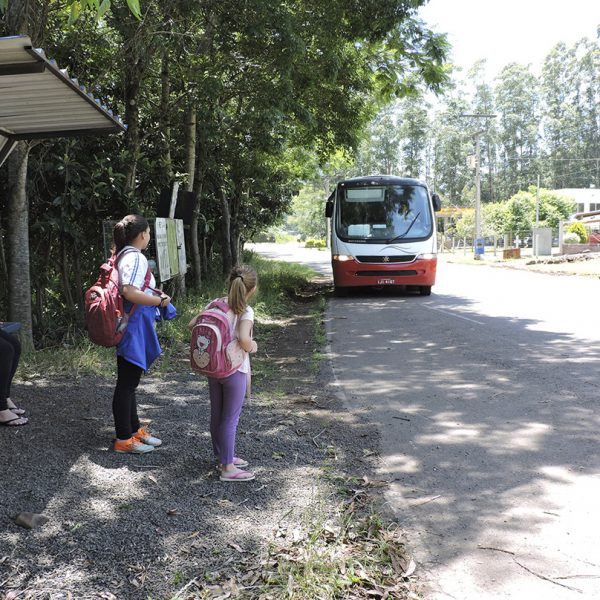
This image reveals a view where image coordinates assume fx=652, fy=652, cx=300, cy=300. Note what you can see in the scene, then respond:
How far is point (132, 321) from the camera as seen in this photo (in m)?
4.22

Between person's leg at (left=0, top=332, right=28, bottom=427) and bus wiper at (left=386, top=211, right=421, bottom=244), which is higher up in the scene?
bus wiper at (left=386, top=211, right=421, bottom=244)

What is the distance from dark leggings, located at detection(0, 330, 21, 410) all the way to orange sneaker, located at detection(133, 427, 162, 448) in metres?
1.10

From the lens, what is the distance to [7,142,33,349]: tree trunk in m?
7.25

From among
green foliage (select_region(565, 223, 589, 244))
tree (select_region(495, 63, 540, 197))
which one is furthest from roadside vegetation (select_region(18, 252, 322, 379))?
tree (select_region(495, 63, 540, 197))

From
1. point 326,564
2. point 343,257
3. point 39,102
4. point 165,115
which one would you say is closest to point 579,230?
point 343,257

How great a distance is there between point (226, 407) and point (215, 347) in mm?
417

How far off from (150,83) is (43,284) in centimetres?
558

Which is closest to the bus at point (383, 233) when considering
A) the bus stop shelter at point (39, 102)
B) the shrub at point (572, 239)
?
the bus stop shelter at point (39, 102)

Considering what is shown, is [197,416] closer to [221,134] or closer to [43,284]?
[43,284]

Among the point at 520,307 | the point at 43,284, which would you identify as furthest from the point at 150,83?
the point at 520,307

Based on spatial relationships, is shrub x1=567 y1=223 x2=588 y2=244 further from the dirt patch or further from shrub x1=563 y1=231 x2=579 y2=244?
the dirt patch

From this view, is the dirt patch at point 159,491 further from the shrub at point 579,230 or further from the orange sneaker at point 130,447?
the shrub at point 579,230

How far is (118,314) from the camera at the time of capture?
13.4 ft

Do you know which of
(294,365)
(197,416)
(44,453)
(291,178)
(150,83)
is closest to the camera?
(44,453)
